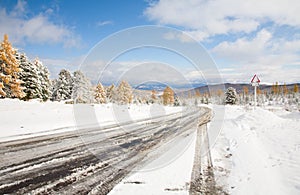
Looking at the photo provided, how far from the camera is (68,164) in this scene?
5340 millimetres

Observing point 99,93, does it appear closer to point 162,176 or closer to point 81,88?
point 81,88

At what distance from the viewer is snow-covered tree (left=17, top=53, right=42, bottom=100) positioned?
30.8 m

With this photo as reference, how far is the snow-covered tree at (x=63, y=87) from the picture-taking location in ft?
135

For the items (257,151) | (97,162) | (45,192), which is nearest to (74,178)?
(45,192)

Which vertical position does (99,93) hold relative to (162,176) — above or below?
above

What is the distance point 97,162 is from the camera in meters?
5.51

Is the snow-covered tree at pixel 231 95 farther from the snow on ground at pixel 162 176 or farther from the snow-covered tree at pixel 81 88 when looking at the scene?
the snow on ground at pixel 162 176

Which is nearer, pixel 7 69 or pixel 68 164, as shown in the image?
pixel 68 164

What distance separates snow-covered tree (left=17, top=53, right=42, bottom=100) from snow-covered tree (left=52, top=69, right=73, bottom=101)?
8401 millimetres

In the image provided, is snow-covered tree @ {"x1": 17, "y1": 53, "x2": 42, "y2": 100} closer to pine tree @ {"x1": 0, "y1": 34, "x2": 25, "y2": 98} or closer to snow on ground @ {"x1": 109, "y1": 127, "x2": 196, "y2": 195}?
pine tree @ {"x1": 0, "y1": 34, "x2": 25, "y2": 98}

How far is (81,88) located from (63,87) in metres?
3.74

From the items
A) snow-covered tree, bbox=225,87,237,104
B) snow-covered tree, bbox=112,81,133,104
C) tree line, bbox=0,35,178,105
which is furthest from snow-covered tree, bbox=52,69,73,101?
snow-covered tree, bbox=225,87,237,104

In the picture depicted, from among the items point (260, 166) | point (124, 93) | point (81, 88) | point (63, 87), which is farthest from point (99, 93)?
point (260, 166)

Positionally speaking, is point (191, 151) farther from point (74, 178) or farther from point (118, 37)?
point (118, 37)
